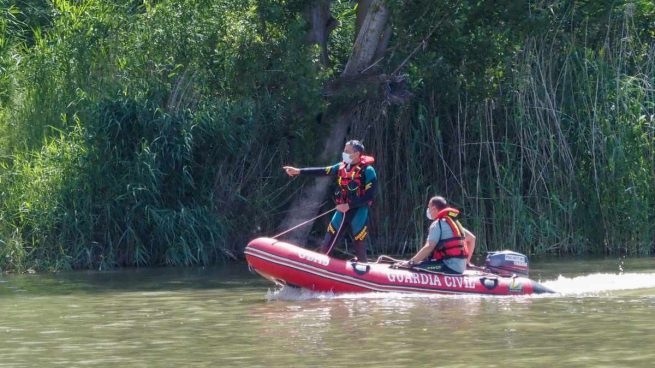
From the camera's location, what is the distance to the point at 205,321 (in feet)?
31.7

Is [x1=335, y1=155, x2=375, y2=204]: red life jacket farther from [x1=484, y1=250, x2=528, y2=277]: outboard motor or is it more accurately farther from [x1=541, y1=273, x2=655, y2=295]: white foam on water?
[x1=541, y1=273, x2=655, y2=295]: white foam on water

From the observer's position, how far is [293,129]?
15492mm

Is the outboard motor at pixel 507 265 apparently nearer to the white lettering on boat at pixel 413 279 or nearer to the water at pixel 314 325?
the water at pixel 314 325

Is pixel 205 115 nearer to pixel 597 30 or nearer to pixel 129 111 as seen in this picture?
pixel 129 111

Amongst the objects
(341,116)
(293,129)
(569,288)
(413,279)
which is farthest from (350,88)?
(569,288)

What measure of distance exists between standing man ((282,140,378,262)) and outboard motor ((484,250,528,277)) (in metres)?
1.36

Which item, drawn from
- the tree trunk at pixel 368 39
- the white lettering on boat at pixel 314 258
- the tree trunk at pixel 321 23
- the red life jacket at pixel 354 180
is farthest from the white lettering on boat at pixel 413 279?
the tree trunk at pixel 321 23

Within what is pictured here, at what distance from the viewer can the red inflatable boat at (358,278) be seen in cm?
1118

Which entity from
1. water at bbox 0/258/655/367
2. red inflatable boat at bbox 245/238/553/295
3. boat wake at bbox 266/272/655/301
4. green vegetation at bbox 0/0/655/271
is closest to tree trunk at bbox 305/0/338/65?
green vegetation at bbox 0/0/655/271

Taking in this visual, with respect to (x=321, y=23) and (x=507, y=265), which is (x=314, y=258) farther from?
(x=321, y=23)

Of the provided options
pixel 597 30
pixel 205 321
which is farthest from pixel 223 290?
pixel 597 30

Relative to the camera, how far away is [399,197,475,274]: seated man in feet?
37.1

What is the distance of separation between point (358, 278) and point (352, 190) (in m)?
1.16

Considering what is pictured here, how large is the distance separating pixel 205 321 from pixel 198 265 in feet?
16.5
